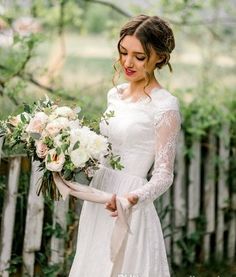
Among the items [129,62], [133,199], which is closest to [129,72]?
[129,62]

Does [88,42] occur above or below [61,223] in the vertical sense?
above

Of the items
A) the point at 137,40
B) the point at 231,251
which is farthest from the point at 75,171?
the point at 231,251

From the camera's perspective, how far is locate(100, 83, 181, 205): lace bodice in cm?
328

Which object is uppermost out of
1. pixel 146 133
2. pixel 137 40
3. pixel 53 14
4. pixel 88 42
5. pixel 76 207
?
pixel 88 42

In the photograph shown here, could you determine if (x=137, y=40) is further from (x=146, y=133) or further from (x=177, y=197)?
(x=177, y=197)

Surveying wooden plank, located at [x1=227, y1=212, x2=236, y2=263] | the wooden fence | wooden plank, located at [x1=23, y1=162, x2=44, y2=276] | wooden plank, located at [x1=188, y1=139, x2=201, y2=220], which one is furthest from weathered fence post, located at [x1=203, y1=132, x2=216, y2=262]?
wooden plank, located at [x1=23, y1=162, x2=44, y2=276]

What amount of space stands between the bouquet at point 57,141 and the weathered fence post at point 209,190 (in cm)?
230

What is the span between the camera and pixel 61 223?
4.69 meters

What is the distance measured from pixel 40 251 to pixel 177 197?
126 centimetres

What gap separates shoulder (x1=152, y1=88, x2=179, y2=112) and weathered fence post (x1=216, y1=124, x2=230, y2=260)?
2238 millimetres

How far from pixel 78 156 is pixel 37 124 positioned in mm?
264

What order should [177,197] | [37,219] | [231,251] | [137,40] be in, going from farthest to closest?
[231,251], [177,197], [37,219], [137,40]

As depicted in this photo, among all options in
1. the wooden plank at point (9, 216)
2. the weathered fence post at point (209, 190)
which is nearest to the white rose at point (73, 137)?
the wooden plank at point (9, 216)

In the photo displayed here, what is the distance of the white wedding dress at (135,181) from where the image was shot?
331 centimetres
